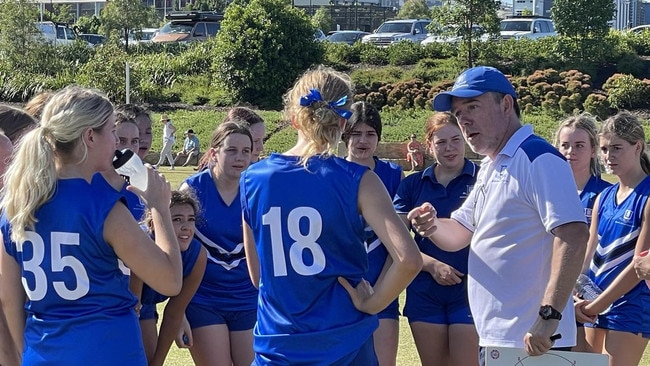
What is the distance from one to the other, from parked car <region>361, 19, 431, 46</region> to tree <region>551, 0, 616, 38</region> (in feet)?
27.0

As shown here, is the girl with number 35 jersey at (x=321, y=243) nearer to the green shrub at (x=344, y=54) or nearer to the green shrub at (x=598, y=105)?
the green shrub at (x=598, y=105)

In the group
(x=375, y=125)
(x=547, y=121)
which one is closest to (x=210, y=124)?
(x=547, y=121)

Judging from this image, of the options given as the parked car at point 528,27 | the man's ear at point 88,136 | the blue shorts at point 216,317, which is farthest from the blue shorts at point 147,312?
the parked car at point 528,27

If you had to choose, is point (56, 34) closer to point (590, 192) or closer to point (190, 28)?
point (190, 28)

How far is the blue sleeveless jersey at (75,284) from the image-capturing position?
364 centimetres

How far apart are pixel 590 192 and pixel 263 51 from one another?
81.0 ft

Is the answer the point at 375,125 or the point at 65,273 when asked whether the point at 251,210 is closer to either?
the point at 65,273

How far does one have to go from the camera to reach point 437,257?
5785 mm

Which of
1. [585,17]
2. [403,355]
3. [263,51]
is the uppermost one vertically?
[585,17]

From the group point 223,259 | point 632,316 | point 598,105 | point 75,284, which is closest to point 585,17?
point 598,105

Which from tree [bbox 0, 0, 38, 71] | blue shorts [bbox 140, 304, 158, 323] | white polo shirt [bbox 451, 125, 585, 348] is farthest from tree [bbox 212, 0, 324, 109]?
white polo shirt [bbox 451, 125, 585, 348]

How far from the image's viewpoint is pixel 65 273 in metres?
3.66

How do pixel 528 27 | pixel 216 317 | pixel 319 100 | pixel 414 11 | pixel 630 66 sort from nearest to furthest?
pixel 319 100
pixel 216 317
pixel 630 66
pixel 528 27
pixel 414 11

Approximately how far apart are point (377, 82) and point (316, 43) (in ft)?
8.97
